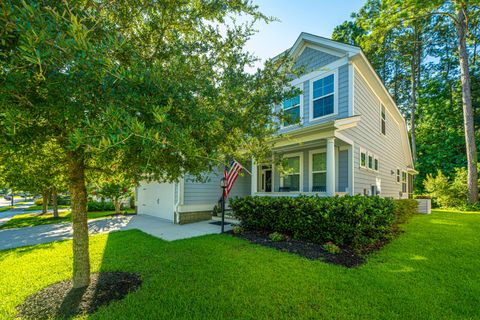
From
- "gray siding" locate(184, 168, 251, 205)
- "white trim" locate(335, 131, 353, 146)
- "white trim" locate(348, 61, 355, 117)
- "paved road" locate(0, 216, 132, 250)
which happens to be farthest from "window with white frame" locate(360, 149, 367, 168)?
"paved road" locate(0, 216, 132, 250)

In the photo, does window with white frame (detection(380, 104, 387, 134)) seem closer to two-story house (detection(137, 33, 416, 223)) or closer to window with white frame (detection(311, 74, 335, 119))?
two-story house (detection(137, 33, 416, 223))

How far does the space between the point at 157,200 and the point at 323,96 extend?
29.9 ft

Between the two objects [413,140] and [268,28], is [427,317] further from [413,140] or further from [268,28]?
[413,140]

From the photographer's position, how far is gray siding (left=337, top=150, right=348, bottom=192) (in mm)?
8602

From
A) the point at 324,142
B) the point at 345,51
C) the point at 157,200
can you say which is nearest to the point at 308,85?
the point at 345,51

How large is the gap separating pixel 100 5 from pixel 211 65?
51.0 inches

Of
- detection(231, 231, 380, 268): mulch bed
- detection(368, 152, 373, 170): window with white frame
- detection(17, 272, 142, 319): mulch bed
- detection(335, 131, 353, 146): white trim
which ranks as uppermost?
detection(335, 131, 353, 146): white trim

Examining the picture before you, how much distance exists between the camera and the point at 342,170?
8.74 metres

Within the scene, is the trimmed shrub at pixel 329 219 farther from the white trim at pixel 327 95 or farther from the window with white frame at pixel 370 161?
the window with white frame at pixel 370 161

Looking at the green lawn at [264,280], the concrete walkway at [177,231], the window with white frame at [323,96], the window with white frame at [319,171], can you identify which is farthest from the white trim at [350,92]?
the concrete walkway at [177,231]

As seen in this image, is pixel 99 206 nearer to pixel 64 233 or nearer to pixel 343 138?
pixel 64 233

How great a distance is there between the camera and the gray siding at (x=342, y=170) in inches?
339

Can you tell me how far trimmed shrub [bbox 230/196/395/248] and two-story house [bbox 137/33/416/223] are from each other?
1325mm

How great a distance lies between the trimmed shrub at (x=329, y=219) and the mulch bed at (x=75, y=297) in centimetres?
419
